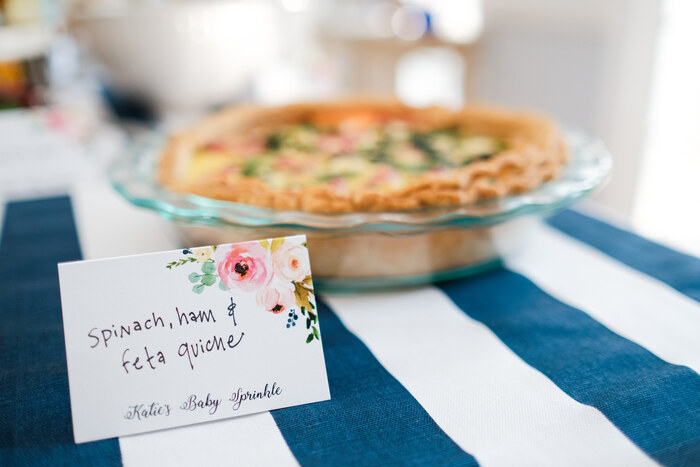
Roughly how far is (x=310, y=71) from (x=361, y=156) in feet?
4.47

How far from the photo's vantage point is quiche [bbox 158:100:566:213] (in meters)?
0.68

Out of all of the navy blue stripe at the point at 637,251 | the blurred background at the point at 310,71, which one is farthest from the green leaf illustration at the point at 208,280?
the blurred background at the point at 310,71

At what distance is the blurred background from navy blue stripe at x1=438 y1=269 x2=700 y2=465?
302 mm

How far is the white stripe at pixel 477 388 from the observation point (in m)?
0.46

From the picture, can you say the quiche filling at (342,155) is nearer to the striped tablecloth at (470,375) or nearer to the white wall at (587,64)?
the striped tablecloth at (470,375)

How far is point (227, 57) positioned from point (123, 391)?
3.37 ft

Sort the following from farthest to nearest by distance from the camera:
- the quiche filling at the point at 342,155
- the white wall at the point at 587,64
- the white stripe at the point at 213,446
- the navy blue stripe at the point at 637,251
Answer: the white wall at the point at 587,64 < the quiche filling at the point at 342,155 < the navy blue stripe at the point at 637,251 < the white stripe at the point at 213,446

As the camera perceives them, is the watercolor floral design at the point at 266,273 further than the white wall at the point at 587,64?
No

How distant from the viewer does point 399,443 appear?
473mm

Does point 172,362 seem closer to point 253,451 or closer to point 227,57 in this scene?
point 253,451

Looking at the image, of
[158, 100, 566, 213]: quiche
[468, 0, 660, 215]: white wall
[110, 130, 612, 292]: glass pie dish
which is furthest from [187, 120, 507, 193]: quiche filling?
[468, 0, 660, 215]: white wall

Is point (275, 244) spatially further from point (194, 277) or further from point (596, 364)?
point (596, 364)

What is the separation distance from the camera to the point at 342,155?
1.02 metres

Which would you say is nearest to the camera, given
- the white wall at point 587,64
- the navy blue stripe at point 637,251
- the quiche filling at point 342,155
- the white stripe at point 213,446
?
the white stripe at point 213,446
